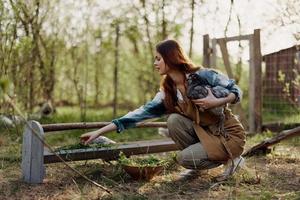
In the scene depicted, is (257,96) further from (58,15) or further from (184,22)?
(58,15)

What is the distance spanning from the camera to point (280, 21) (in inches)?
291

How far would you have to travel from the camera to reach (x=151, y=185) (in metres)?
3.79

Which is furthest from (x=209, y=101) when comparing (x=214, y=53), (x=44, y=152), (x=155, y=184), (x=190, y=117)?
(x=214, y=53)

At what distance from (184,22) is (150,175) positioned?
225 inches

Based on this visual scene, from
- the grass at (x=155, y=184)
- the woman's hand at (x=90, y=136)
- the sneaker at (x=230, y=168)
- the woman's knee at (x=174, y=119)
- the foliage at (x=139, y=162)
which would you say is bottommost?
the grass at (x=155, y=184)

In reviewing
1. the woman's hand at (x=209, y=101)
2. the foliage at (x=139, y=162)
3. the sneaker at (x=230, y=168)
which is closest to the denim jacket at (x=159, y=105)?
the woman's hand at (x=209, y=101)

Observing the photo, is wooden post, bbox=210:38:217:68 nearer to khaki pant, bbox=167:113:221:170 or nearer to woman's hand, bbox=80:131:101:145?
khaki pant, bbox=167:113:221:170

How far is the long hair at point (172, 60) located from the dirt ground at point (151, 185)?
2.51ft

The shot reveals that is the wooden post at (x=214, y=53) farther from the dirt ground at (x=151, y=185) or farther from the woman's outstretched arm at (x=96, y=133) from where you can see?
the woman's outstretched arm at (x=96, y=133)

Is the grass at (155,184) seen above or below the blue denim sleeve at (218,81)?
Answer: below

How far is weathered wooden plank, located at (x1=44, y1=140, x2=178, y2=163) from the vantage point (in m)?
3.85

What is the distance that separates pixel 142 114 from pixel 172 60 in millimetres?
521

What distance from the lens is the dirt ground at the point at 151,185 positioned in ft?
11.4

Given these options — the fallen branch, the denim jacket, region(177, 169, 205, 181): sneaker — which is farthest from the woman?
the fallen branch
